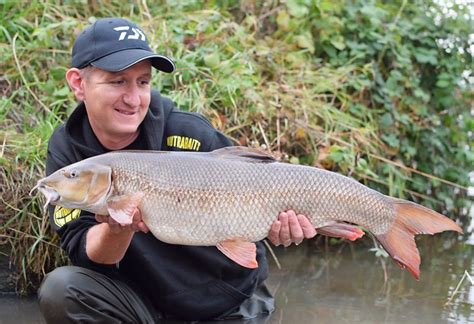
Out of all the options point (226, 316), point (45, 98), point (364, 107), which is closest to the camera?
point (226, 316)

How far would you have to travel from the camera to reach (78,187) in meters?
2.93

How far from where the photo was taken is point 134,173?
3.00 m

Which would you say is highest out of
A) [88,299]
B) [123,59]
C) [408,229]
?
[123,59]

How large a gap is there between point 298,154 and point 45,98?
4.73 ft

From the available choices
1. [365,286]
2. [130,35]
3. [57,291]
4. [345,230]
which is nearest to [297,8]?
[365,286]

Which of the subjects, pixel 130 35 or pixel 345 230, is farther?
pixel 130 35

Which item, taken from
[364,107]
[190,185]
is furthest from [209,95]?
[190,185]

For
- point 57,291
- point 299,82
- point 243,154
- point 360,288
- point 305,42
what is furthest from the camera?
point 305,42

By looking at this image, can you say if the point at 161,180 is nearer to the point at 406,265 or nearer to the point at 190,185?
the point at 190,185

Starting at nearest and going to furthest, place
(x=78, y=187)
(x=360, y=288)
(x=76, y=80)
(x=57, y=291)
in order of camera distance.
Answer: (x=78, y=187), (x=57, y=291), (x=76, y=80), (x=360, y=288)

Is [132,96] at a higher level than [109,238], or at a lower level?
higher

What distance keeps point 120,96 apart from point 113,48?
17 cm

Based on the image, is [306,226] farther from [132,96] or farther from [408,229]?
[132,96]

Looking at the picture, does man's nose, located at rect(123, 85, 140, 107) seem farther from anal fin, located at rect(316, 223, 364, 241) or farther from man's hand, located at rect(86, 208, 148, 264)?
anal fin, located at rect(316, 223, 364, 241)
